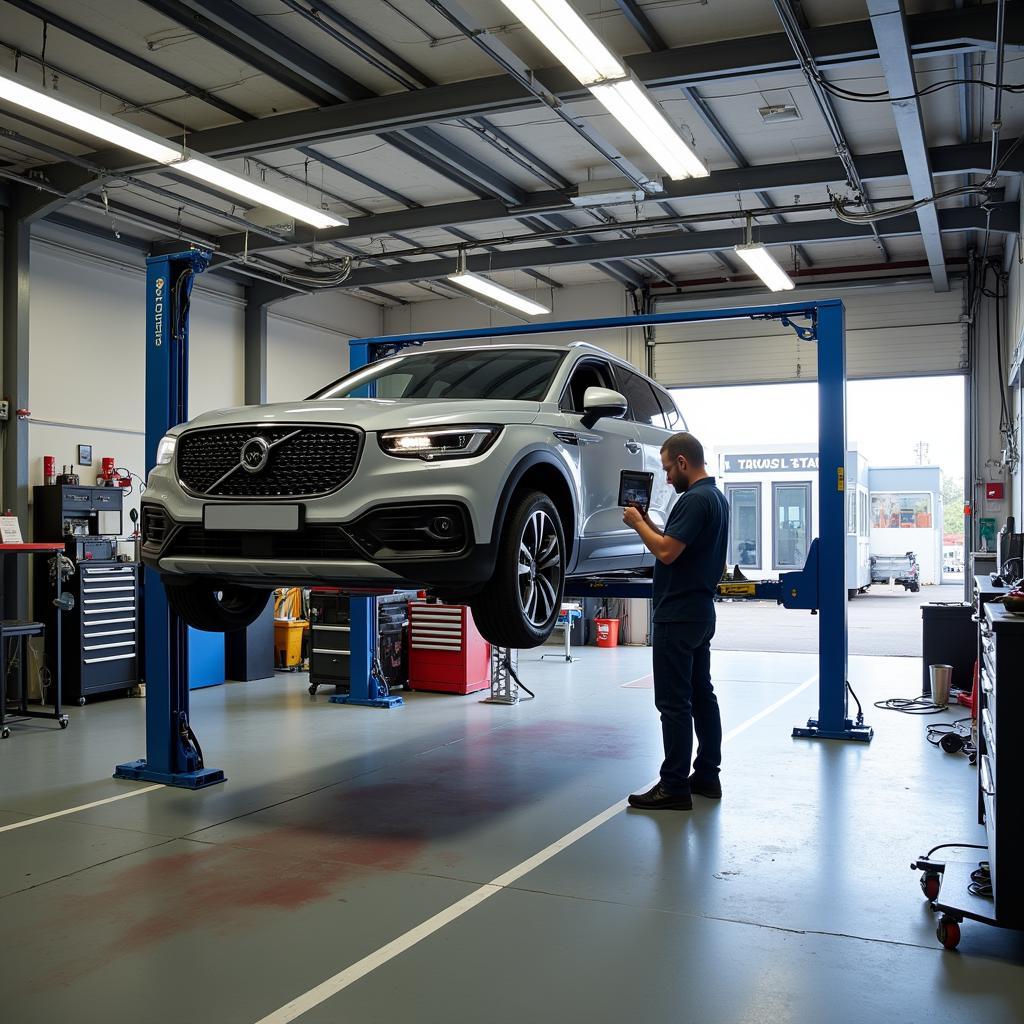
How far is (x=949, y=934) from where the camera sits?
10.1 ft

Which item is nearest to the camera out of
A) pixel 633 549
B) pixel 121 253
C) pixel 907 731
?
pixel 633 549

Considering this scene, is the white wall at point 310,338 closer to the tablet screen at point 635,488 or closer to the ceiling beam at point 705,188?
the ceiling beam at point 705,188

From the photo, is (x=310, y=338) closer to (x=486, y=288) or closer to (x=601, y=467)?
(x=486, y=288)

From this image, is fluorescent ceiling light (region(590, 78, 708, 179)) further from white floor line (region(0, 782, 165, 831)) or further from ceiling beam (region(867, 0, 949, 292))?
white floor line (region(0, 782, 165, 831))

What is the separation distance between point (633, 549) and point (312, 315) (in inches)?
342

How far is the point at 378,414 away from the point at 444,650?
5055 mm

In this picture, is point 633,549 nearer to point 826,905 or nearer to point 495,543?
point 495,543

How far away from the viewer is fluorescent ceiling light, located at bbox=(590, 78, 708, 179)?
5.83m

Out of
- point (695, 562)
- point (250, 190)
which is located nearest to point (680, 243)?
point (250, 190)

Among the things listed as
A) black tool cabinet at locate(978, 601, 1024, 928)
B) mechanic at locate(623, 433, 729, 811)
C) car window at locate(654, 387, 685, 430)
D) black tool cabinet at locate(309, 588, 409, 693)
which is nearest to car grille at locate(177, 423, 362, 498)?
mechanic at locate(623, 433, 729, 811)

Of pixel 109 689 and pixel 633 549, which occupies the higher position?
pixel 633 549

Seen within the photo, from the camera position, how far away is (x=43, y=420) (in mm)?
9266

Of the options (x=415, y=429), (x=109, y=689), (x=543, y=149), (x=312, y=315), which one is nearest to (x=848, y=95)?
(x=543, y=149)

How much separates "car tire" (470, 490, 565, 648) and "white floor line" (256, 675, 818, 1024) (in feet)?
2.81
